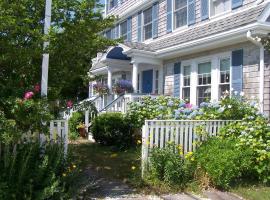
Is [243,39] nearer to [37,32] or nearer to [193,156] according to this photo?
[193,156]

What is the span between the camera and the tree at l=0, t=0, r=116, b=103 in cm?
607

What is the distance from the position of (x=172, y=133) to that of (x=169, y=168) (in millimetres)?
925

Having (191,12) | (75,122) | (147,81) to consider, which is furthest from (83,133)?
(191,12)

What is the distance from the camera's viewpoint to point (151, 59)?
1430 centimetres

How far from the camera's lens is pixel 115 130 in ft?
37.2

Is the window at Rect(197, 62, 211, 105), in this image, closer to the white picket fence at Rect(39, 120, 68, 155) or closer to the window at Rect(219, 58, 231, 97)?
the window at Rect(219, 58, 231, 97)

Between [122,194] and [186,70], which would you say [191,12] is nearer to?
[186,70]

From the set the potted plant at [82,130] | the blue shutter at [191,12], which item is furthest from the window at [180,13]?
the potted plant at [82,130]

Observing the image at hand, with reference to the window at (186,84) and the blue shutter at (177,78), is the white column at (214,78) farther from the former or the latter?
the blue shutter at (177,78)

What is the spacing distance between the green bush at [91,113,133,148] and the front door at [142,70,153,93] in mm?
4101

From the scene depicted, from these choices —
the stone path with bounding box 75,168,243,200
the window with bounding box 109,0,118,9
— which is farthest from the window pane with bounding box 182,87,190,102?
the window with bounding box 109,0,118,9

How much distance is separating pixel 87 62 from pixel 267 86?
185 inches

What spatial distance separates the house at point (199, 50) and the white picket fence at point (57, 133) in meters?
3.62

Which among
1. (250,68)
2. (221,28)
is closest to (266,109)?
(250,68)
